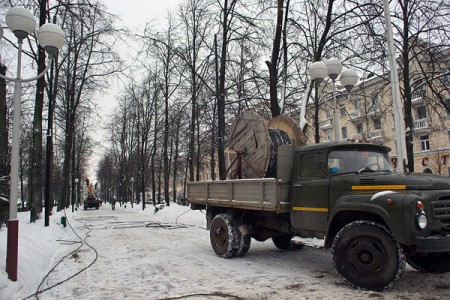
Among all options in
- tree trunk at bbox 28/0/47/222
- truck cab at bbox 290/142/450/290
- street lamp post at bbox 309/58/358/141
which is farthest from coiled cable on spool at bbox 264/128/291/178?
tree trunk at bbox 28/0/47/222

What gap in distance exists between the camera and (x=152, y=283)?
6750 mm

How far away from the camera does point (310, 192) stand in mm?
7176

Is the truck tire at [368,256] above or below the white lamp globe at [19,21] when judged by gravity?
below

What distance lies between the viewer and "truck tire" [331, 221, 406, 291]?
5.61 meters

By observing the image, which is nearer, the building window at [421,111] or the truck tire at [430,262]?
the truck tire at [430,262]

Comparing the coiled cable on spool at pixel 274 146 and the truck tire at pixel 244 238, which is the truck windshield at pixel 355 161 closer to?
the coiled cable on spool at pixel 274 146

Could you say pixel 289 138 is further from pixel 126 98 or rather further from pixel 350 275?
pixel 126 98

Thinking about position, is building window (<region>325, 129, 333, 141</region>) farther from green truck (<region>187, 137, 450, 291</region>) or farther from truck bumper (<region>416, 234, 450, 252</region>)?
truck bumper (<region>416, 234, 450, 252</region>)

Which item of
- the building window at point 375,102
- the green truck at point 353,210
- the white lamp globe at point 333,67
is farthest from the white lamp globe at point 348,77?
the building window at point 375,102

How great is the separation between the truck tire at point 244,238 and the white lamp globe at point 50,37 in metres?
5.64

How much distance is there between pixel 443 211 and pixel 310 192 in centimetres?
225

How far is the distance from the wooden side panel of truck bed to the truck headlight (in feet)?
8.68

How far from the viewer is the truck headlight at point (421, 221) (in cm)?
541

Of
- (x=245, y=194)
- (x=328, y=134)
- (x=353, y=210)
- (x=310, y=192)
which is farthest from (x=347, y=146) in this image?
(x=328, y=134)
